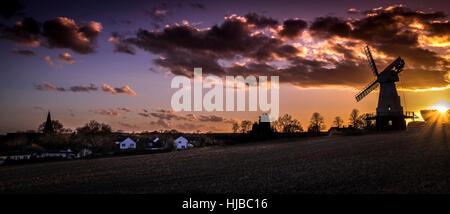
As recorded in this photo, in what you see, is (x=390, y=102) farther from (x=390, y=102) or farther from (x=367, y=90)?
(x=367, y=90)

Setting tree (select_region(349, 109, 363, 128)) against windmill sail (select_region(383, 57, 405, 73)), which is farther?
tree (select_region(349, 109, 363, 128))

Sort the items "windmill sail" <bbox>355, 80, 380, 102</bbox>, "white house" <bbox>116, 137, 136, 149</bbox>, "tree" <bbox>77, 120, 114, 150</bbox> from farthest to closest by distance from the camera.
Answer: "white house" <bbox>116, 137, 136, 149</bbox>
"tree" <bbox>77, 120, 114, 150</bbox>
"windmill sail" <bbox>355, 80, 380, 102</bbox>

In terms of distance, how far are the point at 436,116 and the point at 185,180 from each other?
79.7 m

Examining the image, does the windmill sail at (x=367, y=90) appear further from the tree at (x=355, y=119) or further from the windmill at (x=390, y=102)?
the tree at (x=355, y=119)

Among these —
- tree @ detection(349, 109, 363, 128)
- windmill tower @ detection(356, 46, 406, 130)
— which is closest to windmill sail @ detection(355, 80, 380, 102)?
windmill tower @ detection(356, 46, 406, 130)

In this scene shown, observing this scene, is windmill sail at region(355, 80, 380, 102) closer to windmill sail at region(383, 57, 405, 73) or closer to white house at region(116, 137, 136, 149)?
windmill sail at region(383, 57, 405, 73)

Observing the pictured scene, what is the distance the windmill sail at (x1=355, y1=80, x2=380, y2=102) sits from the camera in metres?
64.1

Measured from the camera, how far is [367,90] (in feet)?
219

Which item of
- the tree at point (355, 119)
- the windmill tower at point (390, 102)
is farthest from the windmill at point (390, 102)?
the tree at point (355, 119)

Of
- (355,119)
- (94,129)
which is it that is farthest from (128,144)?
(355,119)

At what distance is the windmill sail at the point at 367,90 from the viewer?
64075mm

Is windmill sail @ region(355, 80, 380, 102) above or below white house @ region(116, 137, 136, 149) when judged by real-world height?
above
